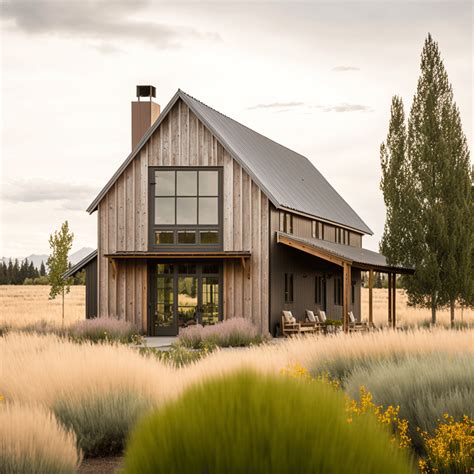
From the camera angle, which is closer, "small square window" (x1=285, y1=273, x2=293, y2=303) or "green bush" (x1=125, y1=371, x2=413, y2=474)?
"green bush" (x1=125, y1=371, x2=413, y2=474)

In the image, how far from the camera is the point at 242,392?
20.1 feet

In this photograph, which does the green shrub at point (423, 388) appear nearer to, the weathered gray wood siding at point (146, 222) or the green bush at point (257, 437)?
the green bush at point (257, 437)

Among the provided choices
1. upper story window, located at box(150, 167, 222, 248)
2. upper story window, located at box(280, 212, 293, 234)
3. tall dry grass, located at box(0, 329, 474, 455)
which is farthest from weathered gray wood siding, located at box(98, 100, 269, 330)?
tall dry grass, located at box(0, 329, 474, 455)

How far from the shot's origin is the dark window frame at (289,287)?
2938 centimetres

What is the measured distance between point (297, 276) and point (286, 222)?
8.85 feet

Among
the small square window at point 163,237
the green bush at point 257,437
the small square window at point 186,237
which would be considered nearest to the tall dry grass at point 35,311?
the small square window at point 163,237

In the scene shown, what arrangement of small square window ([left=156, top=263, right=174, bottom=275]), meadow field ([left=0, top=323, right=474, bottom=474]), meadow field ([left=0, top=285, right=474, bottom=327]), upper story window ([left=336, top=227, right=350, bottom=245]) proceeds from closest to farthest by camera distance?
meadow field ([left=0, top=323, right=474, bottom=474]), small square window ([left=156, top=263, right=174, bottom=275]), meadow field ([left=0, top=285, right=474, bottom=327]), upper story window ([left=336, top=227, right=350, bottom=245])

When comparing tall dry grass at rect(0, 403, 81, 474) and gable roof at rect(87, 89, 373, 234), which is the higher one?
gable roof at rect(87, 89, 373, 234)

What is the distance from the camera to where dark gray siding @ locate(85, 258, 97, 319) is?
29312 millimetres

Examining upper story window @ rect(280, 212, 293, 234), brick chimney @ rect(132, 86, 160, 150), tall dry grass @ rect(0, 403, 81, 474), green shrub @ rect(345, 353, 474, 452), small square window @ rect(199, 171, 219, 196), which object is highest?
brick chimney @ rect(132, 86, 160, 150)

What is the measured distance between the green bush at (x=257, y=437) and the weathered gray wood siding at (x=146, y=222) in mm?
21045

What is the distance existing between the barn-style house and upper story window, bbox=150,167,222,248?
35 millimetres

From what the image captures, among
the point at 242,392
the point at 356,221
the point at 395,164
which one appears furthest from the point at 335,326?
the point at 242,392

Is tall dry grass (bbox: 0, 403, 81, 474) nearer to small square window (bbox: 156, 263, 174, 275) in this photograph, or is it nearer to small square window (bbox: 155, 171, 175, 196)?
small square window (bbox: 156, 263, 174, 275)
